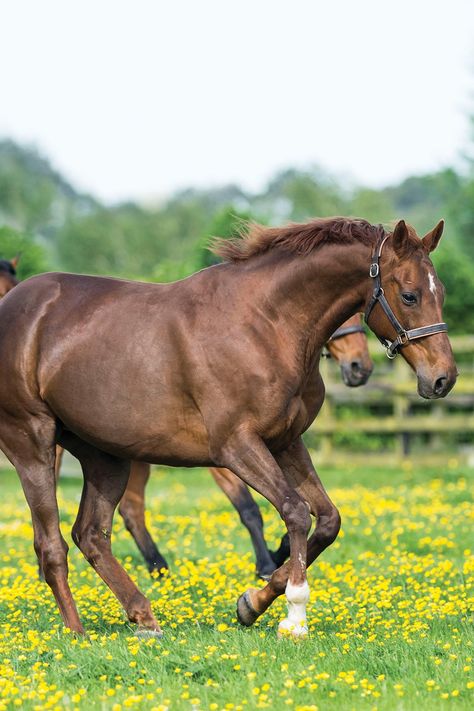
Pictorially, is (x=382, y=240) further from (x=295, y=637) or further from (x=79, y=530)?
(x=79, y=530)

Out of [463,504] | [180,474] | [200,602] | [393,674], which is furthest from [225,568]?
[180,474]

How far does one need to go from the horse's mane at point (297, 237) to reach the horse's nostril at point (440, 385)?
0.87 m

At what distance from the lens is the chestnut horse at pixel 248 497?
770cm

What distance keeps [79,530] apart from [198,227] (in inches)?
2719

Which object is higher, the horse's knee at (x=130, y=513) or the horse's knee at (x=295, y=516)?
the horse's knee at (x=295, y=516)

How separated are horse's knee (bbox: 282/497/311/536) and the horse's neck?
2.63ft

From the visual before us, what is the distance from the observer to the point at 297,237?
587cm

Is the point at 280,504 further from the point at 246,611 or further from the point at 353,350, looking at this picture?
the point at 353,350

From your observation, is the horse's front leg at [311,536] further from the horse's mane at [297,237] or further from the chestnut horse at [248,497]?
the horse's mane at [297,237]

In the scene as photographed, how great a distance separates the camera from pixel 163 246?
70312mm

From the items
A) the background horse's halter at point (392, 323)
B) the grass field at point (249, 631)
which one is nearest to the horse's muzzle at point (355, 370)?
the grass field at point (249, 631)

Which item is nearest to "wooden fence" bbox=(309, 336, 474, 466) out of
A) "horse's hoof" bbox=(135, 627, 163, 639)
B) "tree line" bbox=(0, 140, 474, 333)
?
"horse's hoof" bbox=(135, 627, 163, 639)

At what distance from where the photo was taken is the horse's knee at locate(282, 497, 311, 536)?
5441 millimetres

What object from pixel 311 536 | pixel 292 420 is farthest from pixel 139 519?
pixel 292 420
